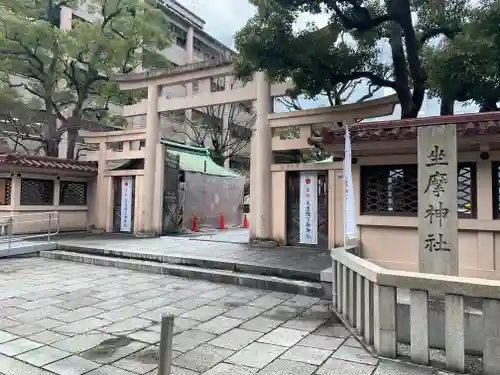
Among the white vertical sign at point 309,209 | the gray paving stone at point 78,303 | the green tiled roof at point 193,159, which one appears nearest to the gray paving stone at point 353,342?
the gray paving stone at point 78,303

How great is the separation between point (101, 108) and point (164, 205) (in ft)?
19.8

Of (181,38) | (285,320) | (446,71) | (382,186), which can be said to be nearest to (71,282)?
(285,320)

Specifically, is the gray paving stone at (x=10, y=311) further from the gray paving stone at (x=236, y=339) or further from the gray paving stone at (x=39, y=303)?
the gray paving stone at (x=236, y=339)

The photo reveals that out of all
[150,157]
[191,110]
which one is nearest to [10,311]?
[150,157]

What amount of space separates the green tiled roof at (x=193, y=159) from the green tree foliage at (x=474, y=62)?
361 inches

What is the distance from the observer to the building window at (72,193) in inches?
569

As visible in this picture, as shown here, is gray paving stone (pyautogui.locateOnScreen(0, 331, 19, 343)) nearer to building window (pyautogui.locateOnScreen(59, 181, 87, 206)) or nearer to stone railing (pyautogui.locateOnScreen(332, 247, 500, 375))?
stone railing (pyautogui.locateOnScreen(332, 247, 500, 375))

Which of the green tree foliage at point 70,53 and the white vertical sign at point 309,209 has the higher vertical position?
the green tree foliage at point 70,53

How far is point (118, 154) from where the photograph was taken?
46.6 feet

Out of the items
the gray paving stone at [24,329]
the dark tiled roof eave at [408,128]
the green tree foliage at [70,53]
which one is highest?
the green tree foliage at [70,53]

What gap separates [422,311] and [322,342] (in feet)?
3.69

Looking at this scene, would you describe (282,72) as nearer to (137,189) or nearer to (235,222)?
(137,189)

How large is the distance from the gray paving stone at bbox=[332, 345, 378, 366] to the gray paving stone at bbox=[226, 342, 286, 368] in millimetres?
560

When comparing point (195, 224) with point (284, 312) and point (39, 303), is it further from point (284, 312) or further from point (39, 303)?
point (284, 312)
